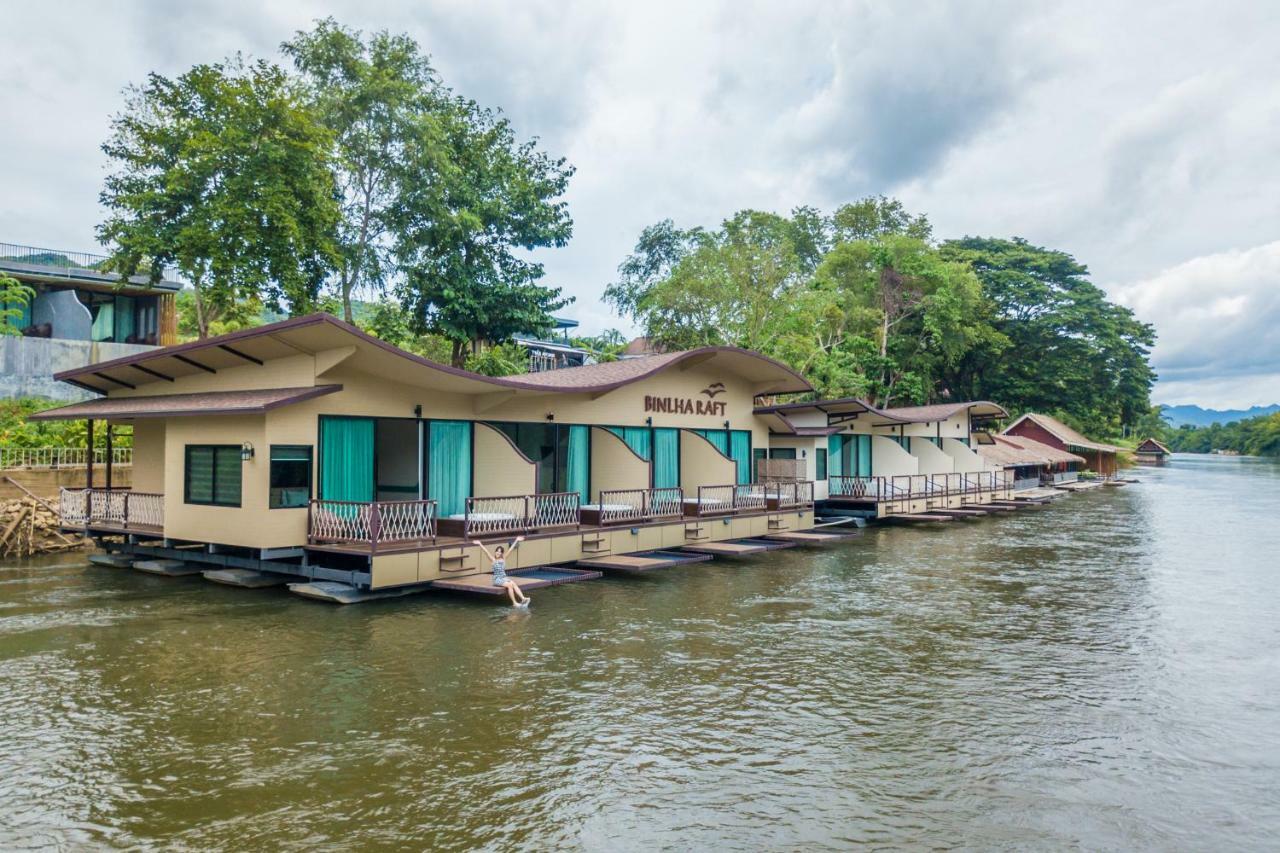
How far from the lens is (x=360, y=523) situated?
1340cm

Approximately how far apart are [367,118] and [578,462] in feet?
53.3

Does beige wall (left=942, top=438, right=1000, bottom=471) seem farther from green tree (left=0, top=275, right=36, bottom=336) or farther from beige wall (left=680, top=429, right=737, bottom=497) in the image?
green tree (left=0, top=275, right=36, bottom=336)

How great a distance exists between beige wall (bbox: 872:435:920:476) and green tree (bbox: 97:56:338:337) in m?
21.0

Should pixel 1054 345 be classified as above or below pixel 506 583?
above

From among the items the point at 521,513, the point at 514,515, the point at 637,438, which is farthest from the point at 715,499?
the point at 514,515

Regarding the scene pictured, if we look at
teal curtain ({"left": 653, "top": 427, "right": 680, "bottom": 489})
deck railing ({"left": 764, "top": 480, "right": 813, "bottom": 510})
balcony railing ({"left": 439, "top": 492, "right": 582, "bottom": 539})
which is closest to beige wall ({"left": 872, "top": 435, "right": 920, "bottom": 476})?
deck railing ({"left": 764, "top": 480, "right": 813, "bottom": 510})

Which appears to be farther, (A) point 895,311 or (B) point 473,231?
(A) point 895,311

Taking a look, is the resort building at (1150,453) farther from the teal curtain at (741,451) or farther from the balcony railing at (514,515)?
the balcony railing at (514,515)

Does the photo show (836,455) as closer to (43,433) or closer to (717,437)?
(717,437)

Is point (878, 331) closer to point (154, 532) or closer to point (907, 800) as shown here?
point (154, 532)

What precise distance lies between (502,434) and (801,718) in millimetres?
9664

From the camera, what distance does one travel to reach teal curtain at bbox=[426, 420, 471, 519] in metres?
15.8

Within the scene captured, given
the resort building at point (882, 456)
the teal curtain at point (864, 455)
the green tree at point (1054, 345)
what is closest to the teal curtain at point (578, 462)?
the resort building at point (882, 456)

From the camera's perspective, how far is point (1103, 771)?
698cm
